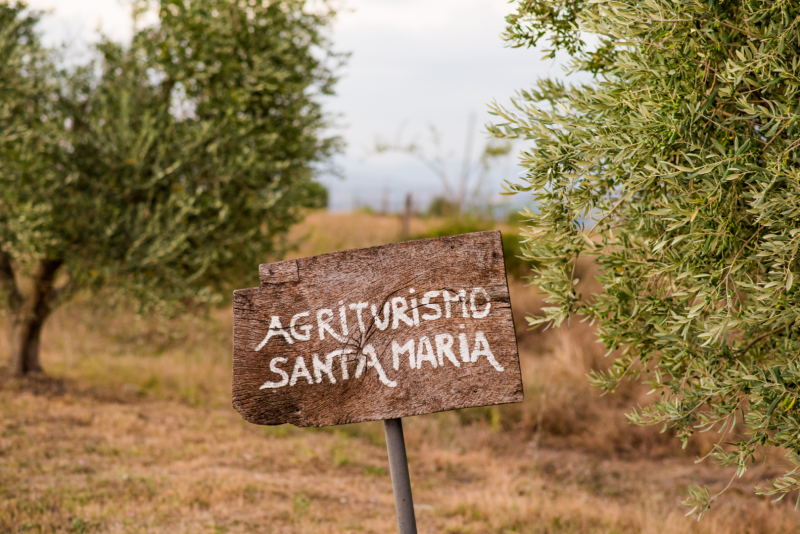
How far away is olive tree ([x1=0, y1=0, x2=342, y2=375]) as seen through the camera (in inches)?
288

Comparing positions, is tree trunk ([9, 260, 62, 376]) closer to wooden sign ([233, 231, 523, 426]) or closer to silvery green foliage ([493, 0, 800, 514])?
wooden sign ([233, 231, 523, 426])

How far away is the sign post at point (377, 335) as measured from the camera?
2.90 metres

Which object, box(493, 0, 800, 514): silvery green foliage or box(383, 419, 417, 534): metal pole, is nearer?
box(493, 0, 800, 514): silvery green foliage

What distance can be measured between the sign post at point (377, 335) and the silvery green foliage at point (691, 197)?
589 millimetres

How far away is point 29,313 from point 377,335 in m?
8.28

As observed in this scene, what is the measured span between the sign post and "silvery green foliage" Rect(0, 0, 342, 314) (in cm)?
470

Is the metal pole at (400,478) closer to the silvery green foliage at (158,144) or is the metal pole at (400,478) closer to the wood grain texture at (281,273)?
the wood grain texture at (281,273)

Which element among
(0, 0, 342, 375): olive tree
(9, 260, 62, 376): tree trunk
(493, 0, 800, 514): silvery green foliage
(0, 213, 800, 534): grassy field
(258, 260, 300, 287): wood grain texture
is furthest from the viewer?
(9, 260, 62, 376): tree trunk

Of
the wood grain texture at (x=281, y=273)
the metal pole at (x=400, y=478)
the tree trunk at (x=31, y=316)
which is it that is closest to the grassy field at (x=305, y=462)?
the tree trunk at (x=31, y=316)

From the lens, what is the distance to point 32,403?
7.97 m

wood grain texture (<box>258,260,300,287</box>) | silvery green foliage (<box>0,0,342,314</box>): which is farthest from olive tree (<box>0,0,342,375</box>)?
wood grain texture (<box>258,260,300,287</box>)

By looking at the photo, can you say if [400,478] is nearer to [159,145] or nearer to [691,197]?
[691,197]

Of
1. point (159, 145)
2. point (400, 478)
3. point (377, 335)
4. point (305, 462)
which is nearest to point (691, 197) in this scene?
point (377, 335)

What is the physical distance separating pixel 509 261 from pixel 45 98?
35.1 ft
